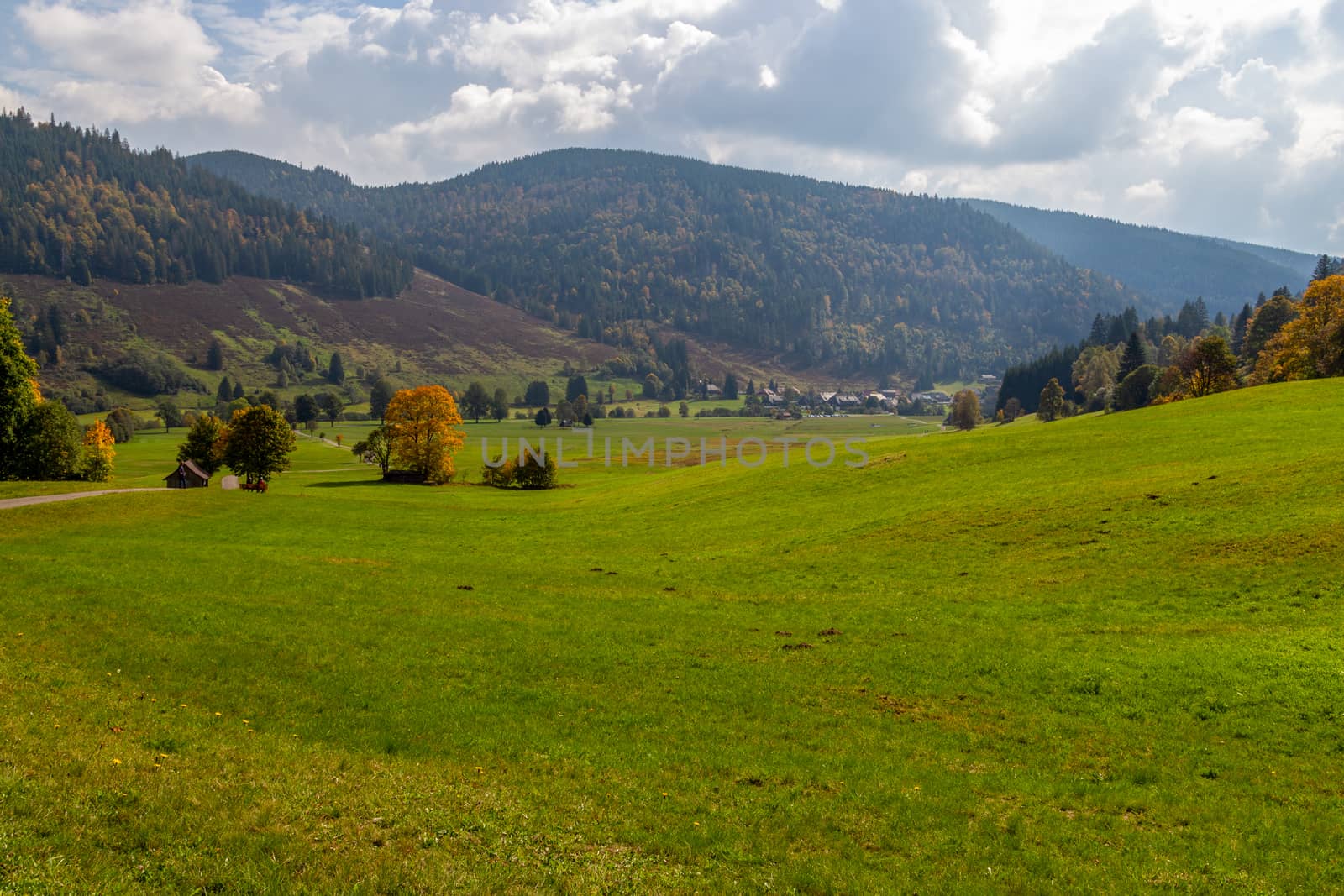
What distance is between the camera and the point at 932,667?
21469 millimetres

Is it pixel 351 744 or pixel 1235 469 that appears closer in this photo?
pixel 351 744

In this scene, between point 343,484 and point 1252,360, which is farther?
point 1252,360

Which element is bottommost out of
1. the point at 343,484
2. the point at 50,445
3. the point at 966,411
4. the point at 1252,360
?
the point at 343,484

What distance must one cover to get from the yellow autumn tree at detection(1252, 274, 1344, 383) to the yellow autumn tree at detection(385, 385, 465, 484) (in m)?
95.1

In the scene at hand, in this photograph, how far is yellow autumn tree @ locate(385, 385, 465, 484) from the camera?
9825 cm

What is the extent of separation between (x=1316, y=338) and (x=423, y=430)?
330 feet

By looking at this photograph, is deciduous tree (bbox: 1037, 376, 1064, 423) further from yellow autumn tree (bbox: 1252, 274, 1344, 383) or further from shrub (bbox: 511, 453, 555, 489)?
shrub (bbox: 511, 453, 555, 489)

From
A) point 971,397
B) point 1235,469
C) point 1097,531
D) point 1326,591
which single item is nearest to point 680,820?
point 1326,591

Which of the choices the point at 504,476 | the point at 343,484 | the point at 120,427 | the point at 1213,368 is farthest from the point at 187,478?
the point at 1213,368

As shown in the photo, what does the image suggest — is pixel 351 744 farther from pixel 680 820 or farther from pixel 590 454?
pixel 590 454

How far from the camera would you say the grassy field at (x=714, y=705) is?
11.7 m

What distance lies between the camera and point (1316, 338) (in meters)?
81.6

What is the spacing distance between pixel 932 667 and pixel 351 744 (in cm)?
1476

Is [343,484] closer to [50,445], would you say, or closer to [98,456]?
[50,445]
